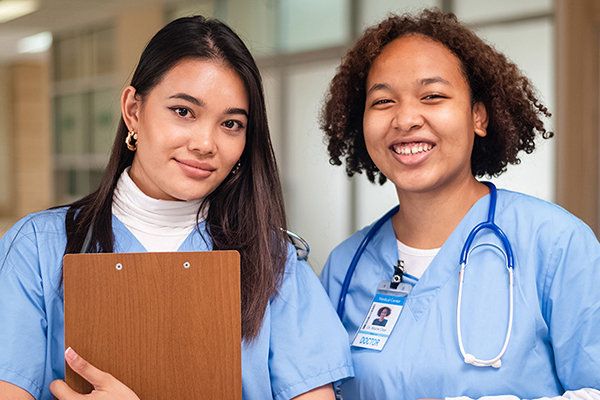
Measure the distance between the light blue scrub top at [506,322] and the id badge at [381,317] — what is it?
0.02 meters

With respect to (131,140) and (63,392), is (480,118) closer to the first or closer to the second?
(131,140)

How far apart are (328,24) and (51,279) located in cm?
383

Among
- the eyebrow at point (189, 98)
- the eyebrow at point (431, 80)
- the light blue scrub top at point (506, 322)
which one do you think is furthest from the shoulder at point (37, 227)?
the eyebrow at point (431, 80)

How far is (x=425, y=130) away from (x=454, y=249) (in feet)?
0.94

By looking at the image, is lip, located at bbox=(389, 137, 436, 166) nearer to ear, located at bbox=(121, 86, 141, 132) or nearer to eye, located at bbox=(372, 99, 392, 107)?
eye, located at bbox=(372, 99, 392, 107)

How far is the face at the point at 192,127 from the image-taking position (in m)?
1.24

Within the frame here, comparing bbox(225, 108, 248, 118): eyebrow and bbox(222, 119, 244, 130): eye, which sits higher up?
bbox(225, 108, 248, 118): eyebrow

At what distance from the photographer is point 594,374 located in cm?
122

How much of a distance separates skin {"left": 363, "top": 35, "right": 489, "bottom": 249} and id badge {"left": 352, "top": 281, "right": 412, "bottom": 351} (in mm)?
140

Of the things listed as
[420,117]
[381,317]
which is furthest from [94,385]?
[420,117]

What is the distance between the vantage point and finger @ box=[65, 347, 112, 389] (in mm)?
1031

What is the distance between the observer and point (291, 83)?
4965mm

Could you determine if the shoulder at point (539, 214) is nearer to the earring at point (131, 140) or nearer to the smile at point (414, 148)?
the smile at point (414, 148)

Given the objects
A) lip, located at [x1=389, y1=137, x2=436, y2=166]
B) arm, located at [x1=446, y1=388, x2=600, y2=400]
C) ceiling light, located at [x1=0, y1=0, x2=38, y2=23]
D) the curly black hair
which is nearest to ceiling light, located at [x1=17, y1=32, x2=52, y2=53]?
ceiling light, located at [x1=0, y1=0, x2=38, y2=23]
